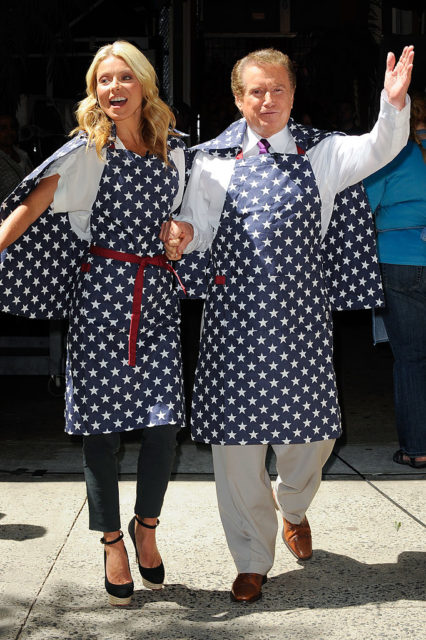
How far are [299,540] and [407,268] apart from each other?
5.95ft

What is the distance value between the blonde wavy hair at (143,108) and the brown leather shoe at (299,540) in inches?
57.2

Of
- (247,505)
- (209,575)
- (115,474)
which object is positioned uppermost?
(115,474)

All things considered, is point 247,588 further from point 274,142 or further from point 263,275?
point 274,142

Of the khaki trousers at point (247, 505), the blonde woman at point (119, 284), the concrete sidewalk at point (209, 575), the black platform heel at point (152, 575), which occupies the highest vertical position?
the blonde woman at point (119, 284)

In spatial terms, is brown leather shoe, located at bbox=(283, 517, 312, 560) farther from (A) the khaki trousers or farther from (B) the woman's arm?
(B) the woman's arm

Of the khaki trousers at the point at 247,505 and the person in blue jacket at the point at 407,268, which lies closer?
the khaki trousers at the point at 247,505

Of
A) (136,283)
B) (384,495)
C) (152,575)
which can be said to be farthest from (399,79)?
(384,495)

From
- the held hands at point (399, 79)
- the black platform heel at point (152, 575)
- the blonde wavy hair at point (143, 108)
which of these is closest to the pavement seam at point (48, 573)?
the black platform heel at point (152, 575)

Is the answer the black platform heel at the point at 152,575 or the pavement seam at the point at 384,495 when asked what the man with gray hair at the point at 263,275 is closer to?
the black platform heel at the point at 152,575

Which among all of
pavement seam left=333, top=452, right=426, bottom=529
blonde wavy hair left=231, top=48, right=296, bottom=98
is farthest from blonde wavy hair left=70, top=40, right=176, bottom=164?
pavement seam left=333, top=452, right=426, bottom=529

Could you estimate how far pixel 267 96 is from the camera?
11.4 ft

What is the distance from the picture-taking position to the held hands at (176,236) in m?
3.40

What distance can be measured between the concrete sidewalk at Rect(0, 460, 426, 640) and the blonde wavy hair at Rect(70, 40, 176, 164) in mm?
1509

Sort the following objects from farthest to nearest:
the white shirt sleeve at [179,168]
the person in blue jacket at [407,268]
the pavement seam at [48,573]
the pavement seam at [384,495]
A: the person in blue jacket at [407,268] < the pavement seam at [384,495] < the white shirt sleeve at [179,168] < the pavement seam at [48,573]
